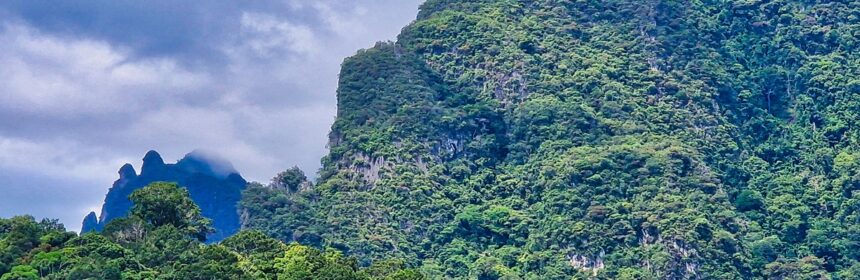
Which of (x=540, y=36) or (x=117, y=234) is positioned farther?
(x=540, y=36)

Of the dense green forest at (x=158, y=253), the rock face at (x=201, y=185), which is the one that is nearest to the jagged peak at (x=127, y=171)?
the rock face at (x=201, y=185)

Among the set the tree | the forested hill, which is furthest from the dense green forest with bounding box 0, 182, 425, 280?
the forested hill

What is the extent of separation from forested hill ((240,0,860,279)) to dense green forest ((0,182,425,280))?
1971 centimetres

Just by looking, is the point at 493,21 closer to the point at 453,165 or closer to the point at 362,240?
the point at 453,165

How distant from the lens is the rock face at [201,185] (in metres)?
114

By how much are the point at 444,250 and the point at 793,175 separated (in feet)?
64.6

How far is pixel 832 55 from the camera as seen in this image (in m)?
108

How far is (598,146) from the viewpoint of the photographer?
97375mm

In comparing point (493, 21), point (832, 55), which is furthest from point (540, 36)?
point (832, 55)

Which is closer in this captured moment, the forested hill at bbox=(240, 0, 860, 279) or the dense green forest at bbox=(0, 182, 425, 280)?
the dense green forest at bbox=(0, 182, 425, 280)

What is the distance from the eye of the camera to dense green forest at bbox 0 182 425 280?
60.0m

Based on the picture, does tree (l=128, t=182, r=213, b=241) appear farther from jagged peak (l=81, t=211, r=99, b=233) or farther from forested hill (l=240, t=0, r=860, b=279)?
jagged peak (l=81, t=211, r=99, b=233)

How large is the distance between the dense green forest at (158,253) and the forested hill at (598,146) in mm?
19713

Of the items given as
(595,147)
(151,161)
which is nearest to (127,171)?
(151,161)
